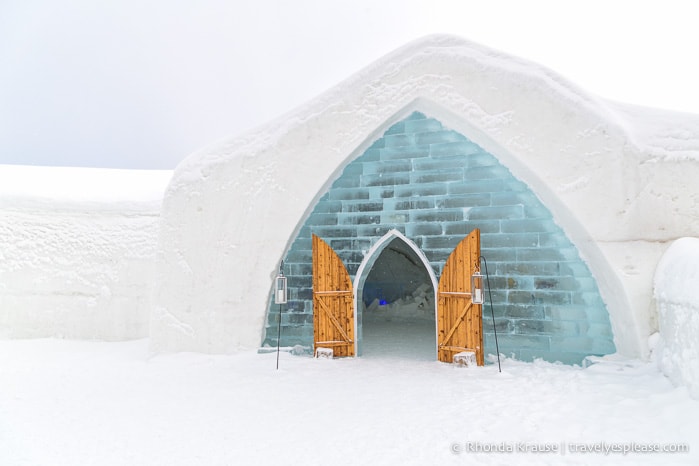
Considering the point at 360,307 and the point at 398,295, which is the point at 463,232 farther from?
the point at 398,295

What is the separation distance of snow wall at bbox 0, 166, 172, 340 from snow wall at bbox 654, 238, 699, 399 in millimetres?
8771

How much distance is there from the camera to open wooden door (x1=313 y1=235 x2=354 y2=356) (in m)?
7.43

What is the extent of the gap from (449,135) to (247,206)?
141 inches

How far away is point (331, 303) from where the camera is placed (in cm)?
746

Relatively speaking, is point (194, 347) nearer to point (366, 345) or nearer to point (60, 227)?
point (366, 345)

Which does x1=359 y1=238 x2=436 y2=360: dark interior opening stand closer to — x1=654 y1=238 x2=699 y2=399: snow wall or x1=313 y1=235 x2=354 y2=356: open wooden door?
x1=313 y1=235 x2=354 y2=356: open wooden door

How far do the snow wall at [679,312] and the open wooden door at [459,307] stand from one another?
2.23m

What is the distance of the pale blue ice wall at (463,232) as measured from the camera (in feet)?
21.6

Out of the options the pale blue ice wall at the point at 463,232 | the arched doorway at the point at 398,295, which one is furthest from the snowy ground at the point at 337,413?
the arched doorway at the point at 398,295

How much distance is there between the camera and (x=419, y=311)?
14203 millimetres

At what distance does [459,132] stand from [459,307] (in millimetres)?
2758

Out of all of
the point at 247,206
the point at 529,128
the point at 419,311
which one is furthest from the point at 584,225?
the point at 419,311

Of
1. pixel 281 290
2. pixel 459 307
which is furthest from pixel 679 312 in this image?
pixel 281 290
